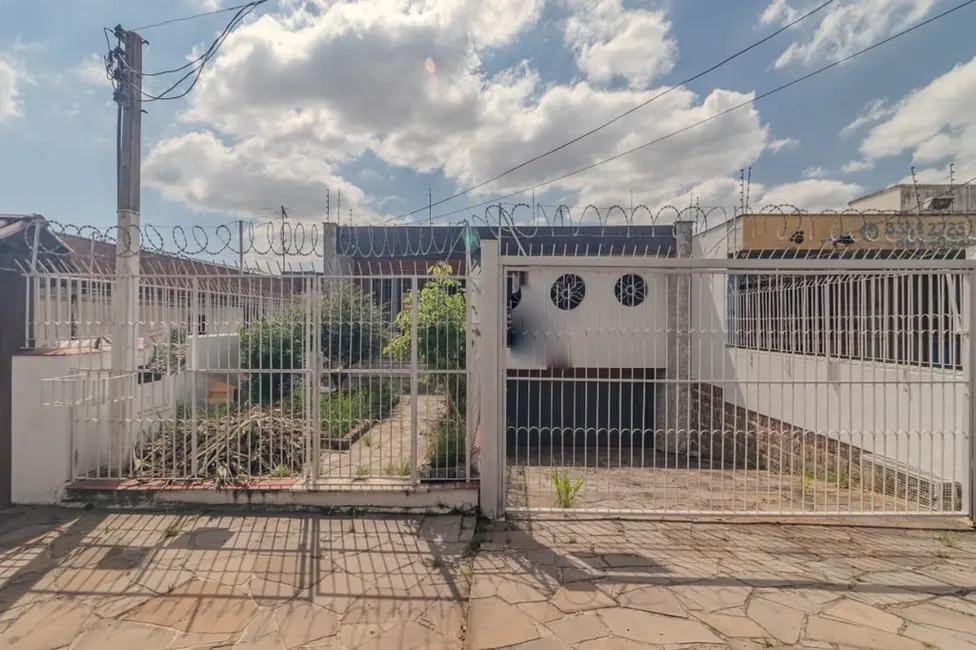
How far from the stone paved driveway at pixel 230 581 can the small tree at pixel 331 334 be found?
1.28 metres

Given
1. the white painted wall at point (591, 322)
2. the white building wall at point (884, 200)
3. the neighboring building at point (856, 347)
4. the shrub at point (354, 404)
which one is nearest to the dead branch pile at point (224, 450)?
the shrub at point (354, 404)

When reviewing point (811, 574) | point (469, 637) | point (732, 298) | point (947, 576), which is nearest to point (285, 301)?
point (469, 637)

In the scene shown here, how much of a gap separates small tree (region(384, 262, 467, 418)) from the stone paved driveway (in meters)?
1.22

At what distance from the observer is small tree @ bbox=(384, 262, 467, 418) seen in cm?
441

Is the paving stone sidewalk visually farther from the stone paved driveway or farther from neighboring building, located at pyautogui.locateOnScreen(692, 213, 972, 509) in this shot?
neighboring building, located at pyautogui.locateOnScreen(692, 213, 972, 509)

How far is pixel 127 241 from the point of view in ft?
14.4

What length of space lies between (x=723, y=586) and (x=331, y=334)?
3384 millimetres

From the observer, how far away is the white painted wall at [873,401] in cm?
391

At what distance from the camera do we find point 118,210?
4465 millimetres

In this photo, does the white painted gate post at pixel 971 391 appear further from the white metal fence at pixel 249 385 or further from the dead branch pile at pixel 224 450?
the dead branch pile at pixel 224 450

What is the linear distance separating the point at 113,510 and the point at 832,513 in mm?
5743

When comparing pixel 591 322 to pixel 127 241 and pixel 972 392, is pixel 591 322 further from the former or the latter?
pixel 127 241

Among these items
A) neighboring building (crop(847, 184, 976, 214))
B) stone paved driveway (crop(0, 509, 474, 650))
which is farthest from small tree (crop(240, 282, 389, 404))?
neighboring building (crop(847, 184, 976, 214))

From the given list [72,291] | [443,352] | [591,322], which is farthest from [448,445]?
[591,322]
